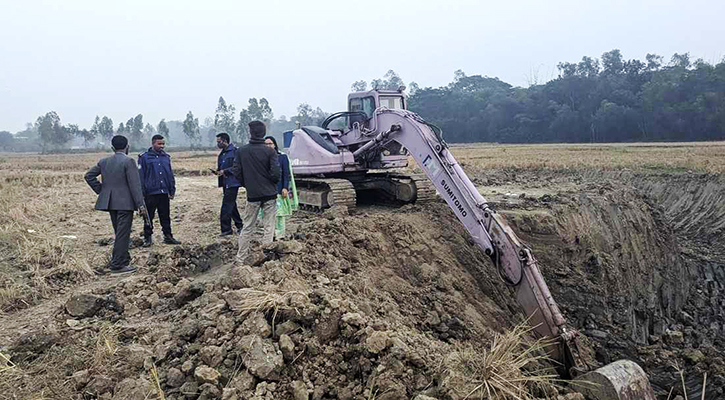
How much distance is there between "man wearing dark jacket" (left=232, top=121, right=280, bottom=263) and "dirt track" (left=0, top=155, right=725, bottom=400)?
23.0 inches

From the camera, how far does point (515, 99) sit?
6253cm

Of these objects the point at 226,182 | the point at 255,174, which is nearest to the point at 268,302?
the point at 255,174

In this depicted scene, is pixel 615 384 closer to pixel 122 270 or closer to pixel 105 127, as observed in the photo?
pixel 122 270

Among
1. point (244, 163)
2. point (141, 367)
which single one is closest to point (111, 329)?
point (141, 367)

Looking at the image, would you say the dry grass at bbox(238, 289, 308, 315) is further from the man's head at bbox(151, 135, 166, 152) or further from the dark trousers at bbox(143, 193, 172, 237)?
the man's head at bbox(151, 135, 166, 152)

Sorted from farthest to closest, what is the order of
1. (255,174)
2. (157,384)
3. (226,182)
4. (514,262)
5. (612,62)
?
(612,62) → (226,182) → (255,174) → (514,262) → (157,384)

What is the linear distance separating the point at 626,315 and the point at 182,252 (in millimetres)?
6742

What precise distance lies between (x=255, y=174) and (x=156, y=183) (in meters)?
2.29

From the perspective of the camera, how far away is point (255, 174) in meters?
6.38

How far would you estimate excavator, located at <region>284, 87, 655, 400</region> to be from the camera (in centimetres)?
487

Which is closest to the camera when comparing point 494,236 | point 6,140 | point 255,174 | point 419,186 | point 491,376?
point 491,376

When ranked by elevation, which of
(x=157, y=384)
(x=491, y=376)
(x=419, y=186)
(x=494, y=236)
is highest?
(x=419, y=186)

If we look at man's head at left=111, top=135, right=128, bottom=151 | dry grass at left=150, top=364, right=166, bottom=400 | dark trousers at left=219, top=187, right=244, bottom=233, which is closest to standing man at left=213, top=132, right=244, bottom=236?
dark trousers at left=219, top=187, right=244, bottom=233

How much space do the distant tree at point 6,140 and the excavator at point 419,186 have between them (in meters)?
118
